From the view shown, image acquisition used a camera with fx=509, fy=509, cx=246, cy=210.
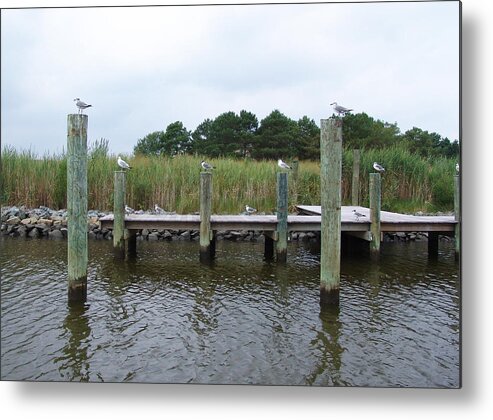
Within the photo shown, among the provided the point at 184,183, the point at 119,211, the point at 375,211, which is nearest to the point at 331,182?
the point at 375,211

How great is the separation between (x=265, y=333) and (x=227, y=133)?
870 centimetres

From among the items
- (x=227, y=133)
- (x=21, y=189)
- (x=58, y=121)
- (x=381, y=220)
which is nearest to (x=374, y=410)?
(x=58, y=121)

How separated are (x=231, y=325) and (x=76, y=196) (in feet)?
5.89

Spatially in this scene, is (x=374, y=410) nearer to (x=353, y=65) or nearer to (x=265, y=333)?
(x=265, y=333)

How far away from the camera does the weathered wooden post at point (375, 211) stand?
6602 millimetres

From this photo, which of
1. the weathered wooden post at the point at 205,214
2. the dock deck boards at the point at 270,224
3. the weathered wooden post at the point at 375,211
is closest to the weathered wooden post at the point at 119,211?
the dock deck boards at the point at 270,224

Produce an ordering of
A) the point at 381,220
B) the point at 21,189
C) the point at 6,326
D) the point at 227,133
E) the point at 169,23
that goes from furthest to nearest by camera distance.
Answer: the point at 227,133, the point at 21,189, the point at 381,220, the point at 6,326, the point at 169,23

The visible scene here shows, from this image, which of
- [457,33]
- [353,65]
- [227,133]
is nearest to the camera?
[457,33]

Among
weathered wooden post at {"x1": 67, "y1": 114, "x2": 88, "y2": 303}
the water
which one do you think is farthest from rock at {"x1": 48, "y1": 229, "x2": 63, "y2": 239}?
weathered wooden post at {"x1": 67, "y1": 114, "x2": 88, "y2": 303}

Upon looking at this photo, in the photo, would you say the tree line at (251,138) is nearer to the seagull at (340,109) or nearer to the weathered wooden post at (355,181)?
the weathered wooden post at (355,181)

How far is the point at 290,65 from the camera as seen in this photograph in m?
4.79

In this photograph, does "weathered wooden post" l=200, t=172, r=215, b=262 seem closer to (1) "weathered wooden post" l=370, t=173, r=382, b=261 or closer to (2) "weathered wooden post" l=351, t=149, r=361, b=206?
(1) "weathered wooden post" l=370, t=173, r=382, b=261

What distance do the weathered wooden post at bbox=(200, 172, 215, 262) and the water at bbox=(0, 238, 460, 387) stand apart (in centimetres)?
23

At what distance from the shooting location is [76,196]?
455cm
